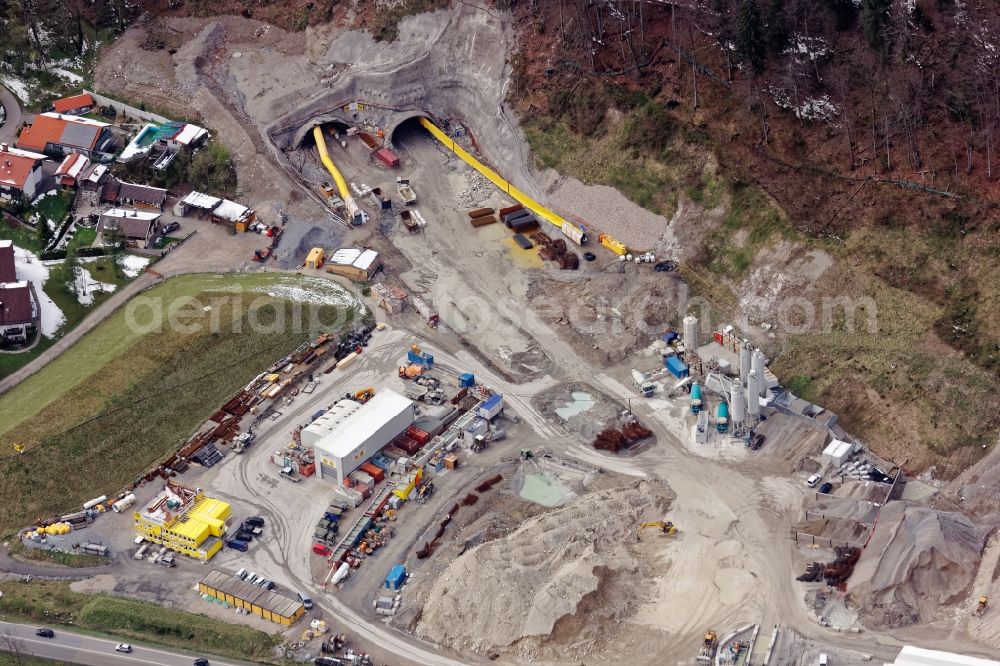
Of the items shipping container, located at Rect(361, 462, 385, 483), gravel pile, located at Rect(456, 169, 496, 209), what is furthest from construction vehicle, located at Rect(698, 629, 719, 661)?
gravel pile, located at Rect(456, 169, 496, 209)

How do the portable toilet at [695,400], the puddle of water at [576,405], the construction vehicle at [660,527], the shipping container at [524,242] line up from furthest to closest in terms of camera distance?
the shipping container at [524,242] < the puddle of water at [576,405] < the portable toilet at [695,400] < the construction vehicle at [660,527]

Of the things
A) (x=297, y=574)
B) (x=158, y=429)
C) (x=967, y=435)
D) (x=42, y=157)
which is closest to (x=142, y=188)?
(x=42, y=157)

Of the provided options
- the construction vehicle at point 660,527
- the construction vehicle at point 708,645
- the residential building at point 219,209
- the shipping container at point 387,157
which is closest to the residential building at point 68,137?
the residential building at point 219,209

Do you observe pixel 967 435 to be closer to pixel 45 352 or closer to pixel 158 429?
pixel 158 429

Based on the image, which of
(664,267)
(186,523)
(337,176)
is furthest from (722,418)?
(337,176)

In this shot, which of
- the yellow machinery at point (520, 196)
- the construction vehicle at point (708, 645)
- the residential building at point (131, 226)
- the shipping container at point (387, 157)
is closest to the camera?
the construction vehicle at point (708, 645)

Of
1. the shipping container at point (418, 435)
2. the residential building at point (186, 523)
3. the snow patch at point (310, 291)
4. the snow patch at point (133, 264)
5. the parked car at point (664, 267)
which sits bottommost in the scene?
the residential building at point (186, 523)

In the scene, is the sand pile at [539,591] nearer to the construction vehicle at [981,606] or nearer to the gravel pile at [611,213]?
the construction vehicle at [981,606]

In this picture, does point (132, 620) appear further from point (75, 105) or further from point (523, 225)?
point (75, 105)
